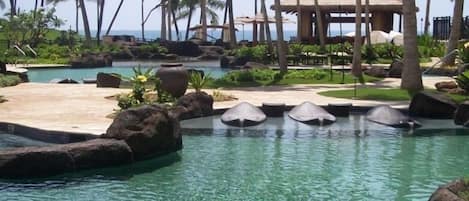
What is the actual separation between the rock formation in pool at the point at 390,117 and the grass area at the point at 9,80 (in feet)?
42.3

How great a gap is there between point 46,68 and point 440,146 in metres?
28.0

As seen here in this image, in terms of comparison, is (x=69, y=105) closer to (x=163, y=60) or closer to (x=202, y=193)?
(x=202, y=193)

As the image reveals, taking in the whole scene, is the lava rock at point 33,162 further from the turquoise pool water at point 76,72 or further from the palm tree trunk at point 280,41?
the turquoise pool water at point 76,72

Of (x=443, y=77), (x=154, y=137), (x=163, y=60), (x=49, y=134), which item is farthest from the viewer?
(x=163, y=60)

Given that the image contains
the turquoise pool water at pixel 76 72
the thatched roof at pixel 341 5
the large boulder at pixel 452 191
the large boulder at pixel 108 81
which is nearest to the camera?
the large boulder at pixel 452 191

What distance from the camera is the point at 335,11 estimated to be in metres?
50.4

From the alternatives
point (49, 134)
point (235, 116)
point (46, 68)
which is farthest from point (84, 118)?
point (46, 68)

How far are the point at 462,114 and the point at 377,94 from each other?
4.58m

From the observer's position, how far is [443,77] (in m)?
28.3

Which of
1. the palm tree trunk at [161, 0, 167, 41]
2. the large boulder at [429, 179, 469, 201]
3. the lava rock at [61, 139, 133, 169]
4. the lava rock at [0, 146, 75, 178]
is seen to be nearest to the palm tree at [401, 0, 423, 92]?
the lava rock at [61, 139, 133, 169]

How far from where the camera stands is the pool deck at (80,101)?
15367 mm

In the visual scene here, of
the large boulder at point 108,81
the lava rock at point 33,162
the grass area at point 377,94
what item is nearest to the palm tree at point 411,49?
the grass area at point 377,94

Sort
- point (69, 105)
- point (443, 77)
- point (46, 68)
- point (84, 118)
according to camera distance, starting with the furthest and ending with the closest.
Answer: point (46, 68) → point (443, 77) → point (69, 105) → point (84, 118)

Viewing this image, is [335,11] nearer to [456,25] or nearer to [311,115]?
[456,25]
